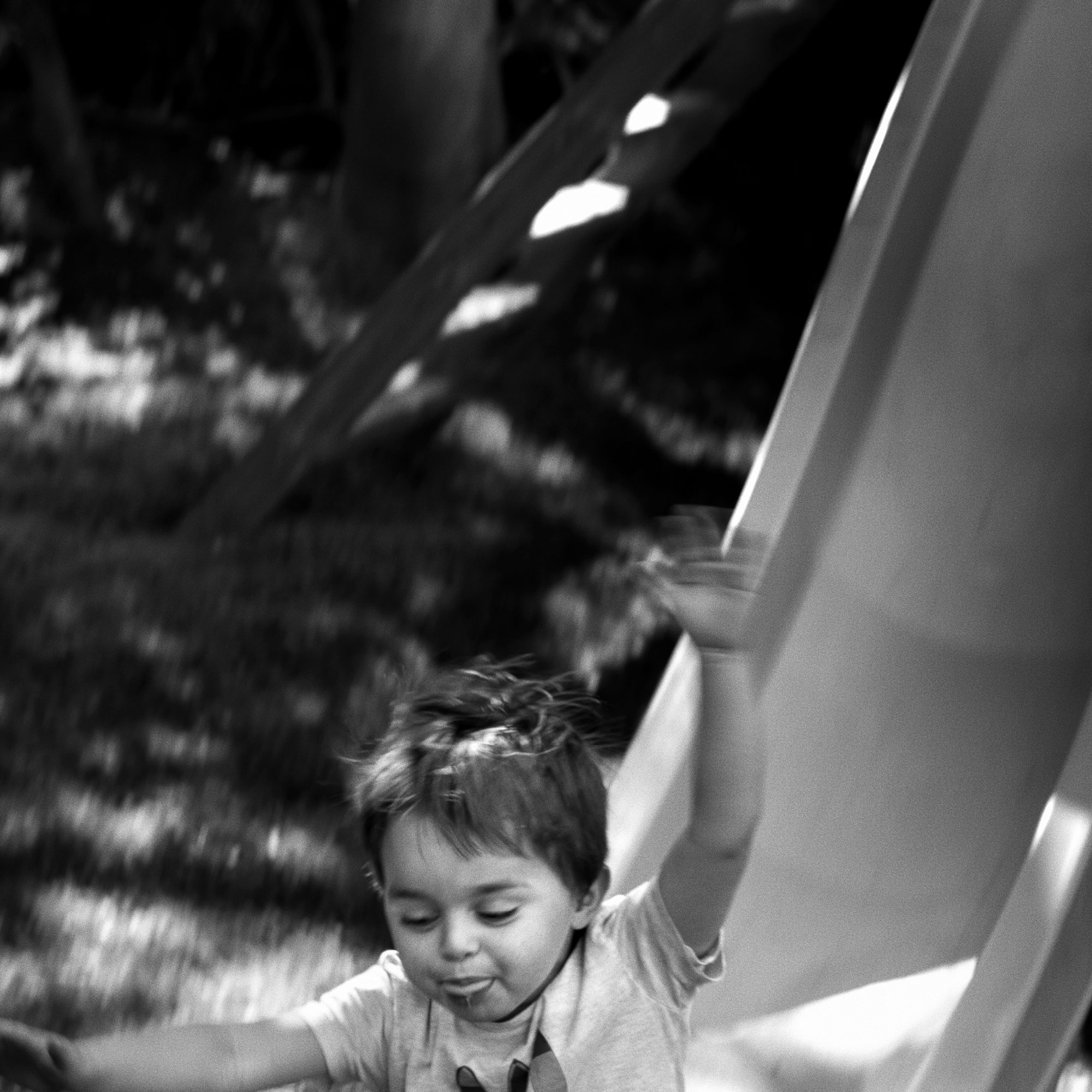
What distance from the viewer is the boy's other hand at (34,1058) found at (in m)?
1.61

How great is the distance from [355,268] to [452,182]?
38 cm

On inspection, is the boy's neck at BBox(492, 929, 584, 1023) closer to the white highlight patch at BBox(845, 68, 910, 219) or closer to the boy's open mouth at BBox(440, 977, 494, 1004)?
the boy's open mouth at BBox(440, 977, 494, 1004)

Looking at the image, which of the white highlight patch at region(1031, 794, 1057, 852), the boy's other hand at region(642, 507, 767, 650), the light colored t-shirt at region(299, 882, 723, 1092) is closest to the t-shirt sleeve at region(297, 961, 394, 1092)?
the light colored t-shirt at region(299, 882, 723, 1092)

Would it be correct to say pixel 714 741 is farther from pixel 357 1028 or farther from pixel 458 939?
pixel 357 1028

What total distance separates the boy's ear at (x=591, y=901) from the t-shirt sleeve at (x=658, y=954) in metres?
0.03

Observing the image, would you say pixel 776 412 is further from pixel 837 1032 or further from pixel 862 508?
pixel 837 1032

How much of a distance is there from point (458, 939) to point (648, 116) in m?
2.96

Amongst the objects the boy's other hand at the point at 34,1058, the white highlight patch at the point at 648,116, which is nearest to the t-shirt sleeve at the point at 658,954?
the boy's other hand at the point at 34,1058

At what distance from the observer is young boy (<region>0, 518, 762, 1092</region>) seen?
172 centimetres

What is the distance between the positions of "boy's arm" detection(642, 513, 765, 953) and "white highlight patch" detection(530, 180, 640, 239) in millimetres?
2530

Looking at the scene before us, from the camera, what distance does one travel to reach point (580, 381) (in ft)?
16.2

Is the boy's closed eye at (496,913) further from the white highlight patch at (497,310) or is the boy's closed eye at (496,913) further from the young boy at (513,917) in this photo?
the white highlight patch at (497,310)

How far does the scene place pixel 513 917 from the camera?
69.3 inches

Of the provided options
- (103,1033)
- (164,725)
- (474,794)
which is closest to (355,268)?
(164,725)
